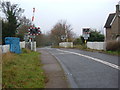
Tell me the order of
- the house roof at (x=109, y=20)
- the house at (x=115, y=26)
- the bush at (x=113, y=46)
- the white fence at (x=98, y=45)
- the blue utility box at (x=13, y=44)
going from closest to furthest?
the blue utility box at (x=13, y=44) → the bush at (x=113, y=46) → the white fence at (x=98, y=45) → the house at (x=115, y=26) → the house roof at (x=109, y=20)

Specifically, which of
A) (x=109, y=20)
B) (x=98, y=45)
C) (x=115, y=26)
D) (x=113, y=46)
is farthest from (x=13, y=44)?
(x=109, y=20)

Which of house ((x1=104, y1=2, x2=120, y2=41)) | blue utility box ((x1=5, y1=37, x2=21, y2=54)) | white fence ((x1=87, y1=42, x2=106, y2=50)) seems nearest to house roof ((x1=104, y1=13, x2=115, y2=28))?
house ((x1=104, y1=2, x2=120, y2=41))

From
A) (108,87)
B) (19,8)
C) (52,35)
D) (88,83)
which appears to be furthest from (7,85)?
(52,35)

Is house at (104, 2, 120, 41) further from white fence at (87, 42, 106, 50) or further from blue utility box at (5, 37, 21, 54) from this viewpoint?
blue utility box at (5, 37, 21, 54)

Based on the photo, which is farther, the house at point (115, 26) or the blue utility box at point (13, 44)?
the house at point (115, 26)

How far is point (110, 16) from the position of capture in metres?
50.6

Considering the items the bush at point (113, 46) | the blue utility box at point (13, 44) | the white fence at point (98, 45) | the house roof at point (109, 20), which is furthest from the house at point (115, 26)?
the blue utility box at point (13, 44)

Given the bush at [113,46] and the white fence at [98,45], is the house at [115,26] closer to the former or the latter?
the white fence at [98,45]

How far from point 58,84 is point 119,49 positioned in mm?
15018

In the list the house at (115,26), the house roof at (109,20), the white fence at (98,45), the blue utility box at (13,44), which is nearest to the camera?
the blue utility box at (13,44)

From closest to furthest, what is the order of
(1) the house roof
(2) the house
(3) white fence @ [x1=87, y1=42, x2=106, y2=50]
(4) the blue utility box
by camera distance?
1. (4) the blue utility box
2. (3) white fence @ [x1=87, y1=42, x2=106, y2=50]
3. (2) the house
4. (1) the house roof

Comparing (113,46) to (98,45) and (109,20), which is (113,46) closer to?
(98,45)

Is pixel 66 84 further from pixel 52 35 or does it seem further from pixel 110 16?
pixel 52 35

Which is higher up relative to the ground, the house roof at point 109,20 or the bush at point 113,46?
the house roof at point 109,20
